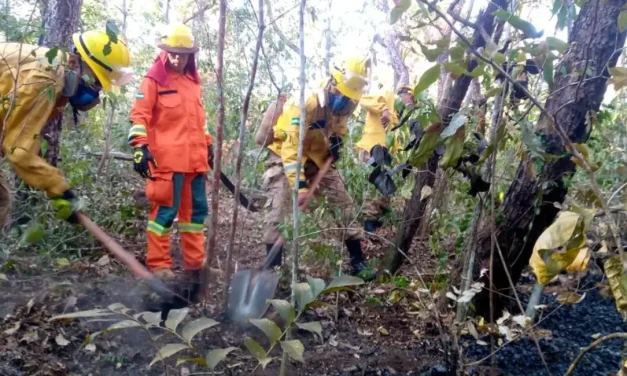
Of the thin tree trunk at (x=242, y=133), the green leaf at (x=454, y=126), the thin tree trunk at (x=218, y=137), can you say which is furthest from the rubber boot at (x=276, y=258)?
the green leaf at (x=454, y=126)

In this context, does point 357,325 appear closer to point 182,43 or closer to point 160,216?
point 160,216

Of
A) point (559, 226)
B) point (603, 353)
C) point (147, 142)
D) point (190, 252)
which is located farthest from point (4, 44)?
point (603, 353)

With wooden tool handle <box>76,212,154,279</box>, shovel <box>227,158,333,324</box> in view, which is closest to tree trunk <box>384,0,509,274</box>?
shovel <box>227,158,333,324</box>

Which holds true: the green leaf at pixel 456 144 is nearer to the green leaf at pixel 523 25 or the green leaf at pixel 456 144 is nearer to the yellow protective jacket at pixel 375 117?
the green leaf at pixel 523 25

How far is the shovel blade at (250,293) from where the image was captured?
10.7 feet

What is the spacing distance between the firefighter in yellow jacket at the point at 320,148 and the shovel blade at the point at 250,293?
0.61 metres

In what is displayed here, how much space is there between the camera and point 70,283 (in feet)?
10.5

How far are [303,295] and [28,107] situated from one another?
2.08 metres

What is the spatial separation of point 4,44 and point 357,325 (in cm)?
253

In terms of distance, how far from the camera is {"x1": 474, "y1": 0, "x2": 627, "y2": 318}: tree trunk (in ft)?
8.86

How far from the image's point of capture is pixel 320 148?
14.5 ft

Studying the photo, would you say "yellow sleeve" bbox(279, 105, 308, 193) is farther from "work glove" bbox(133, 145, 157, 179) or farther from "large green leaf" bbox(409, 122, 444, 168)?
"large green leaf" bbox(409, 122, 444, 168)

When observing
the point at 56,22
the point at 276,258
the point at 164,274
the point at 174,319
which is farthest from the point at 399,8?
the point at 56,22

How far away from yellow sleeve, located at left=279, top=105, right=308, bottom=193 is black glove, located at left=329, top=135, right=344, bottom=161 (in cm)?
40
